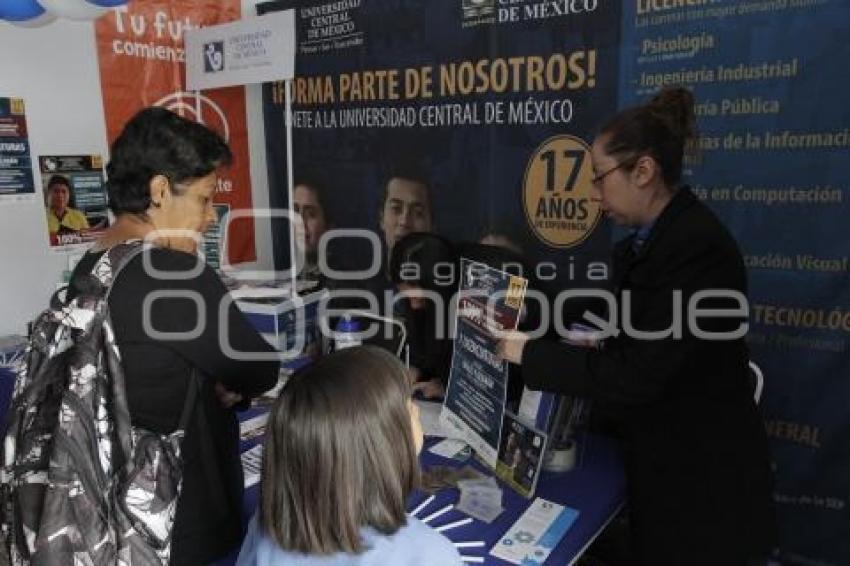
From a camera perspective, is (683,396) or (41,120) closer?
(683,396)

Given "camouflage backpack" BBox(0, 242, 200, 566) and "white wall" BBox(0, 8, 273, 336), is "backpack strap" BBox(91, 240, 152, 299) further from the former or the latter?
"white wall" BBox(0, 8, 273, 336)

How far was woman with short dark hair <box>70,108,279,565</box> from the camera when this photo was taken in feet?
3.51

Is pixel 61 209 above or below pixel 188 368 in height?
above

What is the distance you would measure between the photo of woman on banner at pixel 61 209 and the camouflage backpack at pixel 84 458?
1.85m

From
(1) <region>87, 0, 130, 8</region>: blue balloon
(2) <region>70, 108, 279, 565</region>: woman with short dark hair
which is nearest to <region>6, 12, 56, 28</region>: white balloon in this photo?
(1) <region>87, 0, 130, 8</region>: blue balloon

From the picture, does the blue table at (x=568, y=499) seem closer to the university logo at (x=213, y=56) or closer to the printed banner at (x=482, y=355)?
the printed banner at (x=482, y=355)

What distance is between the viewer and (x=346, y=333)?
208 centimetres

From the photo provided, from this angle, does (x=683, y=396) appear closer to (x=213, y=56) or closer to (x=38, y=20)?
(x=38, y=20)

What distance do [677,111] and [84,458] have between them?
130 centimetres

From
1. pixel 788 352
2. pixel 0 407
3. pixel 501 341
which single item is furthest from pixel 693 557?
pixel 0 407

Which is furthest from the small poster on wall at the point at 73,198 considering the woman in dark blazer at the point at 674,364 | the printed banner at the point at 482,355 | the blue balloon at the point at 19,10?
the woman in dark blazer at the point at 674,364

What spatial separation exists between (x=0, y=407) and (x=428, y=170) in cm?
178

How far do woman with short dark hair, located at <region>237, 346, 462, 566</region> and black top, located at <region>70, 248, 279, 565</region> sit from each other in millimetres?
261

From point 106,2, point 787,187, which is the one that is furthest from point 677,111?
point 106,2
